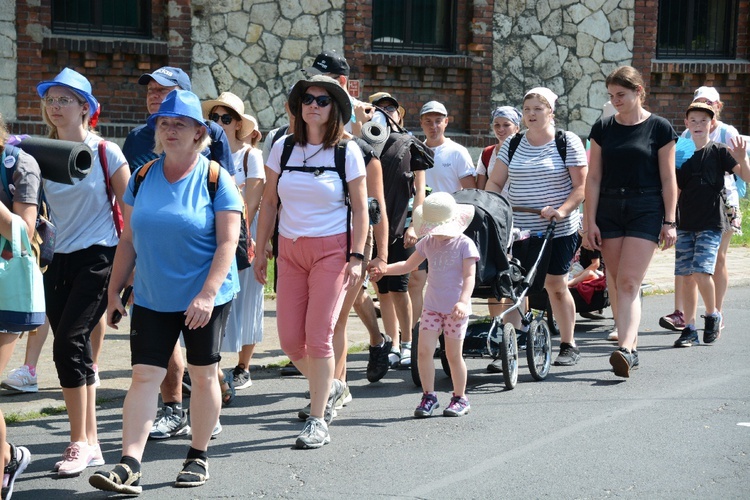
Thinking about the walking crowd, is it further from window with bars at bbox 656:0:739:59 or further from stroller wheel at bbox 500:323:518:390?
window with bars at bbox 656:0:739:59

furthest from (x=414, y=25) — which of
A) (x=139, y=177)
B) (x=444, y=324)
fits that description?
(x=139, y=177)

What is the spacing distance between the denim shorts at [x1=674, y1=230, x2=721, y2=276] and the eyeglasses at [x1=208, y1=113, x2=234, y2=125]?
4573 mm

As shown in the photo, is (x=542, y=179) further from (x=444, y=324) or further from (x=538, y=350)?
(x=444, y=324)

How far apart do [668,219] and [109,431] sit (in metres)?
4.44

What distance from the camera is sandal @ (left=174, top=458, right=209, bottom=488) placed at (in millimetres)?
5891

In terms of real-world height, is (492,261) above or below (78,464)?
above

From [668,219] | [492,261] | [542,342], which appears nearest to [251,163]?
[492,261]

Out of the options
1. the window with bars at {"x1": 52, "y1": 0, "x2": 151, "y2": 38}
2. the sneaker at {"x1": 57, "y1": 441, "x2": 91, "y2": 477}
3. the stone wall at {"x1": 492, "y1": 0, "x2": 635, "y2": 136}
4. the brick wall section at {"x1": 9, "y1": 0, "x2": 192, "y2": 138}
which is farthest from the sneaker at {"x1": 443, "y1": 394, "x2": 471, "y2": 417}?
the stone wall at {"x1": 492, "y1": 0, "x2": 635, "y2": 136}

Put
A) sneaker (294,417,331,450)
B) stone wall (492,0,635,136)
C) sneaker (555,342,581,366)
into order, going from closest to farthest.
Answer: sneaker (294,417,331,450) → sneaker (555,342,581,366) → stone wall (492,0,635,136)

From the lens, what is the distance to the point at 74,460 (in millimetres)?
6113

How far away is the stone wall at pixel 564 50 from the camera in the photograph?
17.5m

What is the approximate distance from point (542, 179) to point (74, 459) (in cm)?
437

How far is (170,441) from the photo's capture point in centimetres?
695

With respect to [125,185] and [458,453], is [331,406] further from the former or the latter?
[125,185]
